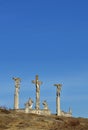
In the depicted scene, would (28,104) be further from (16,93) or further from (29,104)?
(16,93)

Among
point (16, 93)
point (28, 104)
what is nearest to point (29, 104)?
point (28, 104)

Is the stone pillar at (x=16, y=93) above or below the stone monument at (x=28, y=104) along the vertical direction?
above

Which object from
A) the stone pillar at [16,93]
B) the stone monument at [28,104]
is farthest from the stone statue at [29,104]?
the stone pillar at [16,93]

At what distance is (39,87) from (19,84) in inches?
142

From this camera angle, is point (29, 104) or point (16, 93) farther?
point (16, 93)

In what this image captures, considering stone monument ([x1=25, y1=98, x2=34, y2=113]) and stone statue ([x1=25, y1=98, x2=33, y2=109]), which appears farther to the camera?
stone statue ([x1=25, y1=98, x2=33, y2=109])

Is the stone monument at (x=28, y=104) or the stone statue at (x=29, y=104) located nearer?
the stone monument at (x=28, y=104)

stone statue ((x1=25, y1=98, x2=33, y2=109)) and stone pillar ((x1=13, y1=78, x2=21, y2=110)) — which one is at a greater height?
stone pillar ((x1=13, y1=78, x2=21, y2=110))

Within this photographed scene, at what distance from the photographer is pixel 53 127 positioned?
124 ft

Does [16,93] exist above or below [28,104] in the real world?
above

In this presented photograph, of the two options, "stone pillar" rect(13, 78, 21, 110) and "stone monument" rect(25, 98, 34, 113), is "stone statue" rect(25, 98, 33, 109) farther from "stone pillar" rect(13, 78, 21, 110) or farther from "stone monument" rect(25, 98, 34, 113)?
"stone pillar" rect(13, 78, 21, 110)

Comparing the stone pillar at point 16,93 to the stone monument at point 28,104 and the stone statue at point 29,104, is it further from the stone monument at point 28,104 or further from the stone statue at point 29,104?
the stone statue at point 29,104

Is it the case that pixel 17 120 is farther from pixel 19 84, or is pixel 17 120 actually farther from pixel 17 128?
pixel 19 84

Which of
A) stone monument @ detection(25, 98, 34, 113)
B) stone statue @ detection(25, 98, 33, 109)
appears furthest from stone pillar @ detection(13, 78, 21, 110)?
stone statue @ detection(25, 98, 33, 109)
